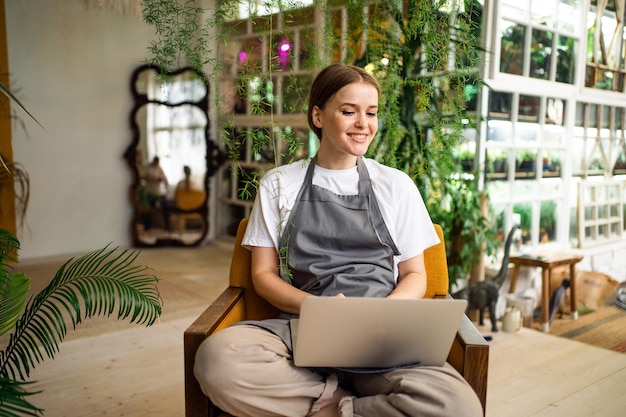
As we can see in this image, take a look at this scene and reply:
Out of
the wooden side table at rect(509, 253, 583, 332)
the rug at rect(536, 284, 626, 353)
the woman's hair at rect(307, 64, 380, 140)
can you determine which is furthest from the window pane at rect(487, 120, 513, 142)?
the woman's hair at rect(307, 64, 380, 140)

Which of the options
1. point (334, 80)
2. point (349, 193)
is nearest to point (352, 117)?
point (334, 80)

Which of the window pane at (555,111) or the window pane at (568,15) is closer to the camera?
the window pane at (568,15)

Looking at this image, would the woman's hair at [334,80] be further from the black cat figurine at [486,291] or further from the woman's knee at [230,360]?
the black cat figurine at [486,291]

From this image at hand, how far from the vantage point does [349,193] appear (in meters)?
1.69

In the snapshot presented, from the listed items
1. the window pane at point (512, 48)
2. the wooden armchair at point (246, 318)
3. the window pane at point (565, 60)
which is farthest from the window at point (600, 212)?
the wooden armchair at point (246, 318)

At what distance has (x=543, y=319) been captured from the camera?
316 centimetres

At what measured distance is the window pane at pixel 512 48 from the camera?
326cm

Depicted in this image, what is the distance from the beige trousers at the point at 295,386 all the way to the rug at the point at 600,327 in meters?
1.90

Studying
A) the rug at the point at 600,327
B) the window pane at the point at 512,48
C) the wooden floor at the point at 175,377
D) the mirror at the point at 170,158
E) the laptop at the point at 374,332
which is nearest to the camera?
the laptop at the point at 374,332

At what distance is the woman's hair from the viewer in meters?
1.62

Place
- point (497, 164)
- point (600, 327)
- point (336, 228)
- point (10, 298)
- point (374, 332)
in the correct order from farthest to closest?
point (497, 164) < point (600, 327) < point (336, 228) < point (10, 298) < point (374, 332)

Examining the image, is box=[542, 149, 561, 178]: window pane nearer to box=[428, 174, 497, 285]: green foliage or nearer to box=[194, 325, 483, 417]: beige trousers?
box=[428, 174, 497, 285]: green foliage

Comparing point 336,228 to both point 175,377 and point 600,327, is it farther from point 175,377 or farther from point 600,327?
point 600,327

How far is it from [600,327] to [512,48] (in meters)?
1.61
